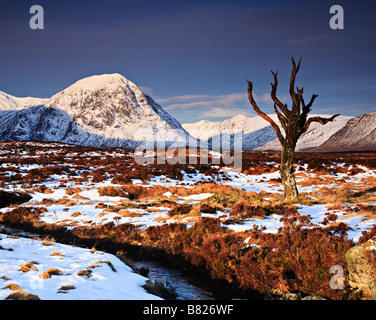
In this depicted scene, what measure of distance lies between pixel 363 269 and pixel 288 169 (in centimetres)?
938

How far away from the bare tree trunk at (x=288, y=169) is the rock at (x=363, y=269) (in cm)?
869

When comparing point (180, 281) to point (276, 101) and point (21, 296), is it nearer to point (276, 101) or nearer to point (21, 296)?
point (21, 296)

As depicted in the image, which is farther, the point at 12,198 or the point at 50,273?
the point at 12,198

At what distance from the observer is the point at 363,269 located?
6.71 metres

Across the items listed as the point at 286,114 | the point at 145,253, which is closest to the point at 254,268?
the point at 145,253

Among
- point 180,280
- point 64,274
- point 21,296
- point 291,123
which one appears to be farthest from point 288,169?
point 21,296

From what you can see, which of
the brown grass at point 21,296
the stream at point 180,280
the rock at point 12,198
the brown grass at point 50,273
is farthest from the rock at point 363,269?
the rock at point 12,198

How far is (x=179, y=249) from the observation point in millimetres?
11312

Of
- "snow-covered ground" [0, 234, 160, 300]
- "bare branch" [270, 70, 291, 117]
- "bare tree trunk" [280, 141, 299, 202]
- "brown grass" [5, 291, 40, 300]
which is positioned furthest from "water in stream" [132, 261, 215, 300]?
"bare branch" [270, 70, 291, 117]

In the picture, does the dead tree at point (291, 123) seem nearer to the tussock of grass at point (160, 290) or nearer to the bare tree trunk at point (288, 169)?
the bare tree trunk at point (288, 169)

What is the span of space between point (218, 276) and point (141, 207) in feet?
30.5

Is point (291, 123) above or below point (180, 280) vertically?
above

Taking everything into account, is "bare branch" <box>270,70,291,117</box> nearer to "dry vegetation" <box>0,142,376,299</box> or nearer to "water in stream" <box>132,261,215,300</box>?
"dry vegetation" <box>0,142,376,299</box>
